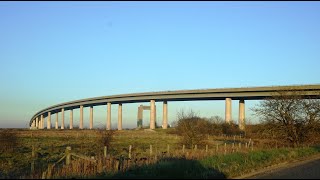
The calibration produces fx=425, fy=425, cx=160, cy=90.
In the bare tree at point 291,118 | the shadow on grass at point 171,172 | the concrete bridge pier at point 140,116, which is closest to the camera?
the shadow on grass at point 171,172

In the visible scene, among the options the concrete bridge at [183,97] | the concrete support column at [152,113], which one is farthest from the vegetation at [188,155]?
the concrete support column at [152,113]

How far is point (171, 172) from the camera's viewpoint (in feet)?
49.8

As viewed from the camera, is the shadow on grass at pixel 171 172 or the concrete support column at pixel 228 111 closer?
the shadow on grass at pixel 171 172

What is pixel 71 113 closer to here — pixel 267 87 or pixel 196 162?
pixel 267 87

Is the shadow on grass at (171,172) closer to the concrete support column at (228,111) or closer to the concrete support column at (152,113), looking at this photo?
the concrete support column at (228,111)

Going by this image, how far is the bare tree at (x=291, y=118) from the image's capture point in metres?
36.4

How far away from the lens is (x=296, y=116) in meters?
36.8

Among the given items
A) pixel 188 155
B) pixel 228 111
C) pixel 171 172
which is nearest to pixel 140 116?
pixel 228 111

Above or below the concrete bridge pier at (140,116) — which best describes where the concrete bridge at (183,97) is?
above

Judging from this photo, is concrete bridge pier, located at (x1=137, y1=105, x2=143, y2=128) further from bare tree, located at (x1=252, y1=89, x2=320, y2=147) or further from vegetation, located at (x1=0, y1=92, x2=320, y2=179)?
bare tree, located at (x1=252, y1=89, x2=320, y2=147)

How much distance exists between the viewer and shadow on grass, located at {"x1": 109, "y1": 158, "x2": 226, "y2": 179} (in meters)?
14.4

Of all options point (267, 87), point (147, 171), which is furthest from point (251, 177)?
point (267, 87)

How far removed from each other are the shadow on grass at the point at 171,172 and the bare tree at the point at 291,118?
2110 cm

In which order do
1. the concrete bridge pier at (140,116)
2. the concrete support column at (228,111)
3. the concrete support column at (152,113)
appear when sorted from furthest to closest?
1. the concrete bridge pier at (140,116)
2. the concrete support column at (152,113)
3. the concrete support column at (228,111)
